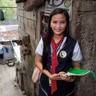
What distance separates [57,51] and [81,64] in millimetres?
355

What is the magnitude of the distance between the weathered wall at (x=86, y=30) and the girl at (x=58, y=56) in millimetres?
107

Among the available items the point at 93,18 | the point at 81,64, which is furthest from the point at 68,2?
the point at 81,64

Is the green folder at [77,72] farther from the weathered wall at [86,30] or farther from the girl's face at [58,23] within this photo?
the girl's face at [58,23]

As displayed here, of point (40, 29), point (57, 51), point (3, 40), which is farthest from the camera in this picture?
point (3, 40)

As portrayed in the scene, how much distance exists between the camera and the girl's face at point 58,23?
248 cm

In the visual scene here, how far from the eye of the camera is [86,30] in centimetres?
256

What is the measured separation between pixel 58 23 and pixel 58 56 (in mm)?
364

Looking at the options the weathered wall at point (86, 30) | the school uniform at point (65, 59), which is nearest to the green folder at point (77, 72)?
the school uniform at point (65, 59)

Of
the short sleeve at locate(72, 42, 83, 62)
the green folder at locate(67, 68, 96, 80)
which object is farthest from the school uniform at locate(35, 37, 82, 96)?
the green folder at locate(67, 68, 96, 80)

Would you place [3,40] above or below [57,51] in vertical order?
below

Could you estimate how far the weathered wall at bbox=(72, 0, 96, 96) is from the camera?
250 centimetres

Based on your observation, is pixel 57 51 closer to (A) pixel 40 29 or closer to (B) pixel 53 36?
(B) pixel 53 36

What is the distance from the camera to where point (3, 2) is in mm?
19734

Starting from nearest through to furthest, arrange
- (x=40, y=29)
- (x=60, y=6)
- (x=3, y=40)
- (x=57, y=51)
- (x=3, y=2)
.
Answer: (x=57, y=51) → (x=60, y=6) → (x=40, y=29) → (x=3, y=40) → (x=3, y=2)
